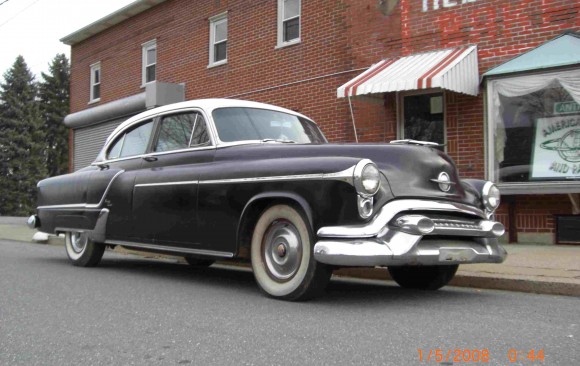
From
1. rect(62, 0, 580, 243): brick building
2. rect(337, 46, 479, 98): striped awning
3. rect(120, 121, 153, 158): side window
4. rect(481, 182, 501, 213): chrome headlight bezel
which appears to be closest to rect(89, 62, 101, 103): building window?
rect(62, 0, 580, 243): brick building

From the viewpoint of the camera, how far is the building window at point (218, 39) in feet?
50.2

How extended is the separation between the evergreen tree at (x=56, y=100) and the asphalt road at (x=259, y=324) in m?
44.5

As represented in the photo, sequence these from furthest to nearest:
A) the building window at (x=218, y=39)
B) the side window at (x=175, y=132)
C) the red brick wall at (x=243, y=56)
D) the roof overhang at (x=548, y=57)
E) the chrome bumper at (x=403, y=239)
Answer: the building window at (x=218, y=39), the red brick wall at (x=243, y=56), the roof overhang at (x=548, y=57), the side window at (x=175, y=132), the chrome bumper at (x=403, y=239)

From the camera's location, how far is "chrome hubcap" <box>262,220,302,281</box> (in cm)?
477

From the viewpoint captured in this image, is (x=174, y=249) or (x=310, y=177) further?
(x=174, y=249)

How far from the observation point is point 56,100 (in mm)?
47312

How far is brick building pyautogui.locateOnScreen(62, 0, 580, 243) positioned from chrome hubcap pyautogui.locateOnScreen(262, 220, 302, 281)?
4.82 metres

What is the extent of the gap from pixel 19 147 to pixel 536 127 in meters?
41.2

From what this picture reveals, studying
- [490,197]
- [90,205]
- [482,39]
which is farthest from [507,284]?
[482,39]

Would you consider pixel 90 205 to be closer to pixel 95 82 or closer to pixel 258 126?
pixel 258 126

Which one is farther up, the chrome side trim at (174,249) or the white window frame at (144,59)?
the white window frame at (144,59)

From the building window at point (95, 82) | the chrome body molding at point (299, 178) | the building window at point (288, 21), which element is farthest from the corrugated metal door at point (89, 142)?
the chrome body molding at point (299, 178)

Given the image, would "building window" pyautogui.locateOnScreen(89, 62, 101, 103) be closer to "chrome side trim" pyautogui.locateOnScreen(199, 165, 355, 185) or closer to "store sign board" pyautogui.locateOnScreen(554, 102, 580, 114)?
"store sign board" pyautogui.locateOnScreen(554, 102, 580, 114)
